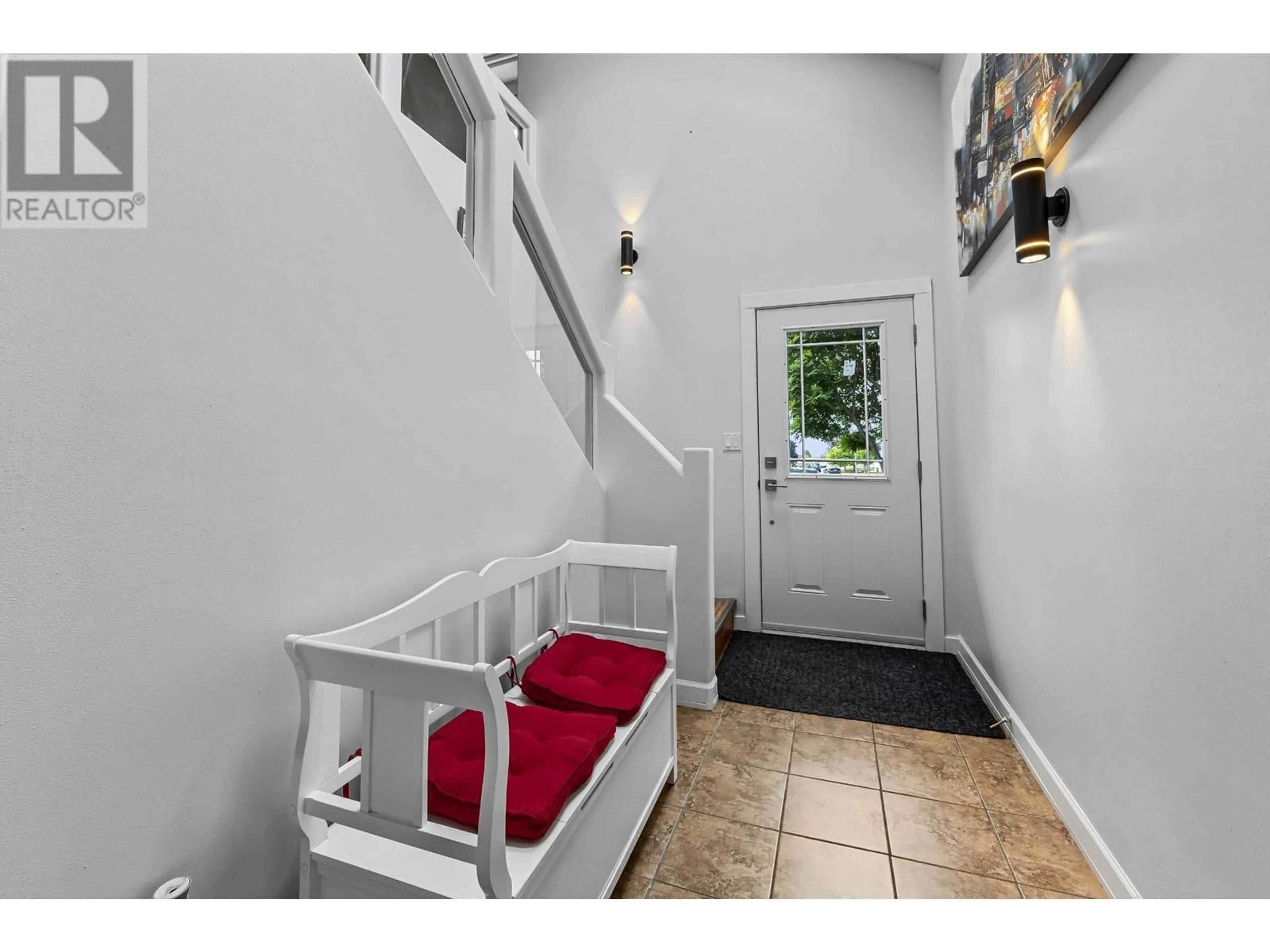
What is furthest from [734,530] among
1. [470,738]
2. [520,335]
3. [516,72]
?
[516,72]

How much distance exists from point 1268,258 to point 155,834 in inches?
77.5

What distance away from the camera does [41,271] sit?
2.39 feet

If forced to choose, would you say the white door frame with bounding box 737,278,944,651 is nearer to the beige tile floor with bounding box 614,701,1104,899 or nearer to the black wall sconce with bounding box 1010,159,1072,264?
the beige tile floor with bounding box 614,701,1104,899

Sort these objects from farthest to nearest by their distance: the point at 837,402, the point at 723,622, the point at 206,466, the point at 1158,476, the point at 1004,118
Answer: the point at 837,402 < the point at 723,622 < the point at 1004,118 < the point at 1158,476 < the point at 206,466

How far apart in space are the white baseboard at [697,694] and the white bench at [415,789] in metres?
0.99

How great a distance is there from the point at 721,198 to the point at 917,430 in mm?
1929

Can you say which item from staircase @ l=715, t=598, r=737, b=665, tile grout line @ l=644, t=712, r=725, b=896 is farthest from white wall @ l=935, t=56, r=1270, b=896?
staircase @ l=715, t=598, r=737, b=665

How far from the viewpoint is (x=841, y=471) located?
3.31 metres

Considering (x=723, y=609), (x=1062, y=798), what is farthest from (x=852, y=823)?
(x=723, y=609)

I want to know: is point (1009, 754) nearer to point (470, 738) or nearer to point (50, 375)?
→ point (470, 738)

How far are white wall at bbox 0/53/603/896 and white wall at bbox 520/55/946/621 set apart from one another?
240 centimetres

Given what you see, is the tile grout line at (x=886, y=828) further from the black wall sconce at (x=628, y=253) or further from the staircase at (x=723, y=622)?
the black wall sconce at (x=628, y=253)

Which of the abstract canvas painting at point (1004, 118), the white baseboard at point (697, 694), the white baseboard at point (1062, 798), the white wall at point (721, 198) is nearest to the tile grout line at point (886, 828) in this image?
the white baseboard at point (1062, 798)

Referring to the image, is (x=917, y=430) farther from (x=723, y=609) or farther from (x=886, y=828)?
(x=886, y=828)
